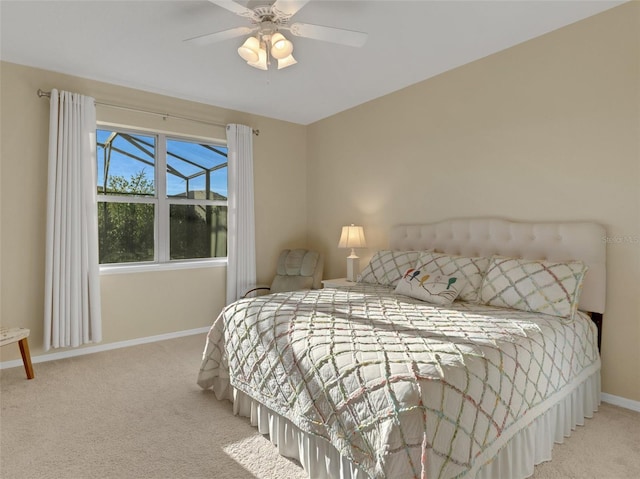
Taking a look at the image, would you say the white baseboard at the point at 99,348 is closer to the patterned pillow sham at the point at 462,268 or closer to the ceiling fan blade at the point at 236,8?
the patterned pillow sham at the point at 462,268

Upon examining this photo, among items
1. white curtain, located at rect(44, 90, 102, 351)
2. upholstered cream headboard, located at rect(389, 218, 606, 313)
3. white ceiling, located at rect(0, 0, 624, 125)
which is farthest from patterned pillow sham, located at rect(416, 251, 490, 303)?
white curtain, located at rect(44, 90, 102, 351)

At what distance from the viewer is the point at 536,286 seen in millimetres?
2434

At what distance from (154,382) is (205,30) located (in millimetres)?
2696

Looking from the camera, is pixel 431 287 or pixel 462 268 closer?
pixel 431 287

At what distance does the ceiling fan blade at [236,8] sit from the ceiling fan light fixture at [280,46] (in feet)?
0.56

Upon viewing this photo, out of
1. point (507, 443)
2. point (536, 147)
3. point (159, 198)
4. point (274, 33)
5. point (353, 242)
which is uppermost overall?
point (274, 33)

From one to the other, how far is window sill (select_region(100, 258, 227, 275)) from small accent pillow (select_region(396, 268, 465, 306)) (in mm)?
2383

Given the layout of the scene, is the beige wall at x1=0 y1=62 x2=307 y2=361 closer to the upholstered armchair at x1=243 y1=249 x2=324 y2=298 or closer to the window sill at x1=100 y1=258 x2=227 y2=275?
the window sill at x1=100 y1=258 x2=227 y2=275

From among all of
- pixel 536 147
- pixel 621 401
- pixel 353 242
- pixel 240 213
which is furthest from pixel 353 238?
pixel 621 401

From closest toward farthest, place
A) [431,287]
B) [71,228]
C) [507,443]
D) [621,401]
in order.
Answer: [507,443] < [621,401] < [431,287] < [71,228]

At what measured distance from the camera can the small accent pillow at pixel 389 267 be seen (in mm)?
3410

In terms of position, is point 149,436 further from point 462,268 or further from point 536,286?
point 536,286

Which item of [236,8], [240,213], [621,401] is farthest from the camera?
[240,213]

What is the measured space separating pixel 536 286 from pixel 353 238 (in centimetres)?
201
